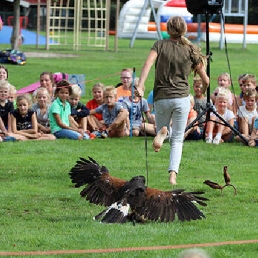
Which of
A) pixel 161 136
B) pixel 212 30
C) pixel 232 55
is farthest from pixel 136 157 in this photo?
pixel 212 30

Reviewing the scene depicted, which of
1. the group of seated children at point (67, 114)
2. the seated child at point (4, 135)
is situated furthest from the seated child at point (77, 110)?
the seated child at point (4, 135)

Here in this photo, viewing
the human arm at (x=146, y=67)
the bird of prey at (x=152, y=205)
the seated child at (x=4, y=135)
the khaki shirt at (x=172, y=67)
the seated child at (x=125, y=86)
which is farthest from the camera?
the seated child at (x=125, y=86)

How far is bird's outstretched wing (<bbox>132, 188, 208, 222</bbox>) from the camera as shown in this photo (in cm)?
686

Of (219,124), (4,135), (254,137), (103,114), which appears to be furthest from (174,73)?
(103,114)

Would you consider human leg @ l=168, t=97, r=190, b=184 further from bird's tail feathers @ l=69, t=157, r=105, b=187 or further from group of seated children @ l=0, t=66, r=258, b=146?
group of seated children @ l=0, t=66, r=258, b=146

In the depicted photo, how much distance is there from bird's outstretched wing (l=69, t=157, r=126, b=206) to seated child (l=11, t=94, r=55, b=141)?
477cm

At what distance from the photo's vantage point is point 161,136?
817 centimetres

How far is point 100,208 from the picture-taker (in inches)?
309

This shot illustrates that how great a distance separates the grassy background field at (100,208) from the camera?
21.1 feet

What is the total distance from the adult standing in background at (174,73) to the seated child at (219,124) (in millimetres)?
3821

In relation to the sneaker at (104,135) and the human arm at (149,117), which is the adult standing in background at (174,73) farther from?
the human arm at (149,117)

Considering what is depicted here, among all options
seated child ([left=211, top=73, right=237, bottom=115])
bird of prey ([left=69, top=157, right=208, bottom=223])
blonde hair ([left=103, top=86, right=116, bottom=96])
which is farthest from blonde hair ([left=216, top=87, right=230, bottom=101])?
bird of prey ([left=69, top=157, right=208, bottom=223])

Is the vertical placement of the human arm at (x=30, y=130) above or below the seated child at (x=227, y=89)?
below

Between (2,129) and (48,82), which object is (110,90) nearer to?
(48,82)
